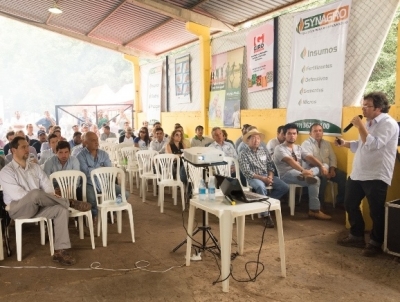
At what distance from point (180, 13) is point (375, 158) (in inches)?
250

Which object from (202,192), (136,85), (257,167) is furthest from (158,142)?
(136,85)

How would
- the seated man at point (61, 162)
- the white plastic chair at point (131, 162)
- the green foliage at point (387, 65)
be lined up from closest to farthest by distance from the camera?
1. the seated man at point (61, 162)
2. the white plastic chair at point (131, 162)
3. the green foliage at point (387, 65)

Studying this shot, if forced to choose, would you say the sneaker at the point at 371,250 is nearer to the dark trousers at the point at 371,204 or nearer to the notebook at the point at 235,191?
the dark trousers at the point at 371,204

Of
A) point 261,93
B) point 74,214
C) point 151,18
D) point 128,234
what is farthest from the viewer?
point 151,18

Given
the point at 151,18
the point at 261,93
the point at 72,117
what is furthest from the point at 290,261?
the point at 72,117

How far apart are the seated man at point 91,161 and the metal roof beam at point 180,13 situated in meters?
4.72

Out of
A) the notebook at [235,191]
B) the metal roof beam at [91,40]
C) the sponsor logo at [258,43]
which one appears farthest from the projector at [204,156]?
the metal roof beam at [91,40]

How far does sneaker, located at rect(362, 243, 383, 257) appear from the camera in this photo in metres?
3.59

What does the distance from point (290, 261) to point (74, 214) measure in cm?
219

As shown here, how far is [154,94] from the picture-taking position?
12.9 meters

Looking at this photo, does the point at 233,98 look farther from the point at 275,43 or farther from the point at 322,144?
the point at 322,144

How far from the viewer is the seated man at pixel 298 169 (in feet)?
16.5

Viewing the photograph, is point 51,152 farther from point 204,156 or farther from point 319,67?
point 319,67

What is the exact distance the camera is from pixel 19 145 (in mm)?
3727
